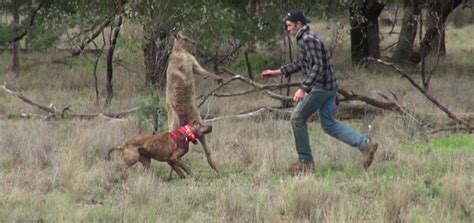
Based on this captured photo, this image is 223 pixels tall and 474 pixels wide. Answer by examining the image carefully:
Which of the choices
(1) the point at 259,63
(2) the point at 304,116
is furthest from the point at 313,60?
(1) the point at 259,63

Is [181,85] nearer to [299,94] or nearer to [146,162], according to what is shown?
[146,162]

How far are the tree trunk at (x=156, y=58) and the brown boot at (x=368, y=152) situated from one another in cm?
701

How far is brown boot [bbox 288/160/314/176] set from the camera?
8.66 meters

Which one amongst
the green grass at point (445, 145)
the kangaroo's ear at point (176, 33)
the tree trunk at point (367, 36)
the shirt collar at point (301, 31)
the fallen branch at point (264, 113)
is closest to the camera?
the shirt collar at point (301, 31)

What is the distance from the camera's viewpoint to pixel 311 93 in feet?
28.4

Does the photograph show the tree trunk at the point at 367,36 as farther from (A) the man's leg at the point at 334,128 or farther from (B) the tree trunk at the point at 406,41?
(A) the man's leg at the point at 334,128

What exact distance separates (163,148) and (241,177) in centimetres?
84

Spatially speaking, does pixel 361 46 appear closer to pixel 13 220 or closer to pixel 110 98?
pixel 110 98

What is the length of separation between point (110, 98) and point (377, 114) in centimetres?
510

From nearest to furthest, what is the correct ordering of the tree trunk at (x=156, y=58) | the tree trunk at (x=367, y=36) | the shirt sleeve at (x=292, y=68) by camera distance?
the shirt sleeve at (x=292, y=68), the tree trunk at (x=156, y=58), the tree trunk at (x=367, y=36)

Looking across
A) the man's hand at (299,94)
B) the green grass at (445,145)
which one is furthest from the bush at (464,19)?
the man's hand at (299,94)

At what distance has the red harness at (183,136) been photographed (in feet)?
28.3

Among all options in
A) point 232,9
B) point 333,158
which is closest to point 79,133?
point 333,158

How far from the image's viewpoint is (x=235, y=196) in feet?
23.6
